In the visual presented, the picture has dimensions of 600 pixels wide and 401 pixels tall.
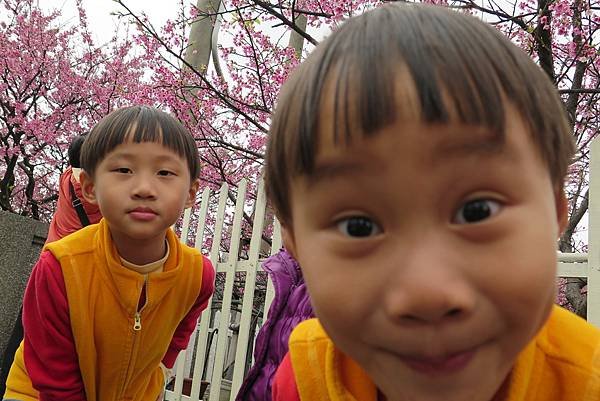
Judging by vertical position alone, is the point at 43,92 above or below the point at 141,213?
above

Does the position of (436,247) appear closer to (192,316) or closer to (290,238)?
(290,238)

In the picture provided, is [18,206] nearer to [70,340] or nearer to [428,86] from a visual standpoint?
[70,340]

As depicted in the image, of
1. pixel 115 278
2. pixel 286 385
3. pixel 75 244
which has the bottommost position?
pixel 286 385

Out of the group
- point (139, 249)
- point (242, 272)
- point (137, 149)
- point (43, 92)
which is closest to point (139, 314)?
point (139, 249)

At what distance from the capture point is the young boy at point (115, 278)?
1.93 meters

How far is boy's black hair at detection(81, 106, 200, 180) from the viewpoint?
6.42 feet

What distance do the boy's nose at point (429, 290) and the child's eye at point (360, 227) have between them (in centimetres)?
7

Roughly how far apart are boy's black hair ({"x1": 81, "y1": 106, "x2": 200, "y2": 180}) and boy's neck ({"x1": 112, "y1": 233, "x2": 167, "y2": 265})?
30 centimetres

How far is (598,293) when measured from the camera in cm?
240

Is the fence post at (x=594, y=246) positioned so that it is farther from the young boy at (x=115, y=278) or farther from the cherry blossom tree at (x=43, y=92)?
the cherry blossom tree at (x=43, y=92)

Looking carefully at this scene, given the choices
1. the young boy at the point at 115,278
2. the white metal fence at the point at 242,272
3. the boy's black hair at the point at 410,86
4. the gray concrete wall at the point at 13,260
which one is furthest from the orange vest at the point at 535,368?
the gray concrete wall at the point at 13,260

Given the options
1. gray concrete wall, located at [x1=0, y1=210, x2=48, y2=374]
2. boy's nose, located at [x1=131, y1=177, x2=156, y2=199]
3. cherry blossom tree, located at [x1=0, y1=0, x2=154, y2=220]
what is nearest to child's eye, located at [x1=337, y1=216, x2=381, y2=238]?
boy's nose, located at [x1=131, y1=177, x2=156, y2=199]

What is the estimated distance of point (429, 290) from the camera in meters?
0.64

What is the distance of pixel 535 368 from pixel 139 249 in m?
1.58
